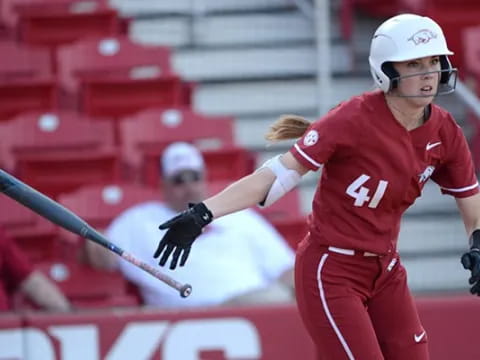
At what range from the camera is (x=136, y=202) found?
22.9 ft

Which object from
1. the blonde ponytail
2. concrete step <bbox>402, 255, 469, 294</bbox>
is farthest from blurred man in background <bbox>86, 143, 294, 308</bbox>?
the blonde ponytail

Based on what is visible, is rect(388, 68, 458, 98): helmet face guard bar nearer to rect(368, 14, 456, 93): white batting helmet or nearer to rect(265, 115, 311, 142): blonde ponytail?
rect(368, 14, 456, 93): white batting helmet

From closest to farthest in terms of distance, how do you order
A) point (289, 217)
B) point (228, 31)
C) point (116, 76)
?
point (289, 217), point (116, 76), point (228, 31)

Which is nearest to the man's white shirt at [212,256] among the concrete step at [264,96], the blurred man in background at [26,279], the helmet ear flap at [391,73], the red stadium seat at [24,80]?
the blurred man in background at [26,279]

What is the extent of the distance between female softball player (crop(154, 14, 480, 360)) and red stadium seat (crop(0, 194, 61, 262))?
2.57 m

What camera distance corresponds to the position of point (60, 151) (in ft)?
24.6

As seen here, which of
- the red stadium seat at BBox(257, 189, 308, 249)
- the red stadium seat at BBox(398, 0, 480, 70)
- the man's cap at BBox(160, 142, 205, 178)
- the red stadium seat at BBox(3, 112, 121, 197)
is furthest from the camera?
the red stadium seat at BBox(398, 0, 480, 70)

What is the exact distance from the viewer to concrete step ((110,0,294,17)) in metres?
8.95

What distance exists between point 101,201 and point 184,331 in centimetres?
127

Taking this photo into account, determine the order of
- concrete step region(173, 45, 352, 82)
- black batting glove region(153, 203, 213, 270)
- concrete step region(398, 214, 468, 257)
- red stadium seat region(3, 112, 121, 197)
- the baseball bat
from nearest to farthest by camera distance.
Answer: black batting glove region(153, 203, 213, 270) < the baseball bat < red stadium seat region(3, 112, 121, 197) < concrete step region(398, 214, 468, 257) < concrete step region(173, 45, 352, 82)

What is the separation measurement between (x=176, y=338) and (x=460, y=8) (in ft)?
11.1

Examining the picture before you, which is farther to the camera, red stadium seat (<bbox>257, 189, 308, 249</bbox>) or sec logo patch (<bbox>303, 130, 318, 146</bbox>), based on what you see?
red stadium seat (<bbox>257, 189, 308, 249</bbox>)

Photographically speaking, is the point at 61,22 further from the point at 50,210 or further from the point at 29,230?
the point at 50,210

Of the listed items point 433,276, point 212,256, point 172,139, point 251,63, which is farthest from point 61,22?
point 433,276
